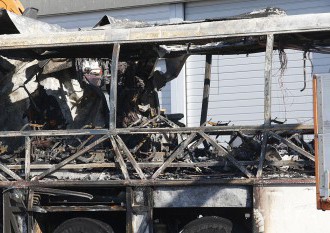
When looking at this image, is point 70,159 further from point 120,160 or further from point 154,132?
point 154,132

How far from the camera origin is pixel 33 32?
995 cm

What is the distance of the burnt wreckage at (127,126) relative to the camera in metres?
8.55

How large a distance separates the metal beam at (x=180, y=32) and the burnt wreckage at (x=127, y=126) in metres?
0.18

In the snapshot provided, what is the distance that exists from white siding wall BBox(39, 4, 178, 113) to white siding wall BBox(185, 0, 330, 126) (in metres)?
0.45

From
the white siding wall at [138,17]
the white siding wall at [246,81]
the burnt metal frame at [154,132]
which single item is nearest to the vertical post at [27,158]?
the burnt metal frame at [154,132]

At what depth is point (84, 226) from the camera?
8641mm

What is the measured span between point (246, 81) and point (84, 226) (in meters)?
8.01

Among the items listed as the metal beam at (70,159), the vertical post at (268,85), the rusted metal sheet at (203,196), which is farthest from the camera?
the metal beam at (70,159)

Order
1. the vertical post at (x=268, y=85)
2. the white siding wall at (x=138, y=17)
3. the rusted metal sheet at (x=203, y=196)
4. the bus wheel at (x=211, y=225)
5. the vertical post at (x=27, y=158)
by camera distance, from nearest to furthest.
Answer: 1. the rusted metal sheet at (x=203, y=196)
2. the bus wheel at (x=211, y=225)
3. the vertical post at (x=268, y=85)
4. the vertical post at (x=27, y=158)
5. the white siding wall at (x=138, y=17)

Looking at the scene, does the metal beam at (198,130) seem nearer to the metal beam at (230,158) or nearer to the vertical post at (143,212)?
the metal beam at (230,158)

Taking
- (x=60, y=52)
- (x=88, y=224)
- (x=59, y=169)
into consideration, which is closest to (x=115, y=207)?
(x=88, y=224)

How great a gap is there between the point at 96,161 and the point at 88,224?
0.90 metres

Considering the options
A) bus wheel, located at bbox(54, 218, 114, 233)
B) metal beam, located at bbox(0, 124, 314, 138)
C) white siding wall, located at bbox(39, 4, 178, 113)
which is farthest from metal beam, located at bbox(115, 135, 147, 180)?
white siding wall, located at bbox(39, 4, 178, 113)

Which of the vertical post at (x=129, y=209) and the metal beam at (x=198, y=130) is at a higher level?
the metal beam at (x=198, y=130)
